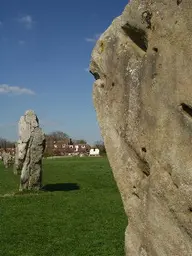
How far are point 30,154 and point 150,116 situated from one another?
16.6 metres

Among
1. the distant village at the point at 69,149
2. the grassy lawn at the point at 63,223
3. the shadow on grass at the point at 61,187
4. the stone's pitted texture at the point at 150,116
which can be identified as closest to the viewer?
the stone's pitted texture at the point at 150,116

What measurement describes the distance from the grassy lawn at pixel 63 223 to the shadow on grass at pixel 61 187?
0.31 ft

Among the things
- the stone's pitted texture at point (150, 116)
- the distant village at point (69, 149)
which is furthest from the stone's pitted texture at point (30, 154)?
the distant village at point (69, 149)

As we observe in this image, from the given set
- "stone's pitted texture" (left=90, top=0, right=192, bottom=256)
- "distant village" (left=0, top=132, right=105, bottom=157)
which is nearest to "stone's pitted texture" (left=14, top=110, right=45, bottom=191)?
"stone's pitted texture" (left=90, top=0, right=192, bottom=256)

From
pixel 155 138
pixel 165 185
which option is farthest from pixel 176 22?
pixel 165 185

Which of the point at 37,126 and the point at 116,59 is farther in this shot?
the point at 37,126

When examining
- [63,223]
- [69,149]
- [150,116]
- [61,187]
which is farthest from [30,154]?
[69,149]

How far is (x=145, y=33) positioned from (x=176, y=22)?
0.66 m

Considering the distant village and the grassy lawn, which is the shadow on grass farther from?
the distant village

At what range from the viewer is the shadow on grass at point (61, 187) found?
2106 cm

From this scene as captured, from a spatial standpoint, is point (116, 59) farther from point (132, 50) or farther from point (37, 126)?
point (37, 126)

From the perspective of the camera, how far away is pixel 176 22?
163 inches

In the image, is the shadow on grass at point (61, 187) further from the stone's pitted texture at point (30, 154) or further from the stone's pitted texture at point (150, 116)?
the stone's pitted texture at point (150, 116)

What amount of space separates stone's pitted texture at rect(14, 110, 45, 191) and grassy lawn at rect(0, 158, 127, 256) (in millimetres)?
873
